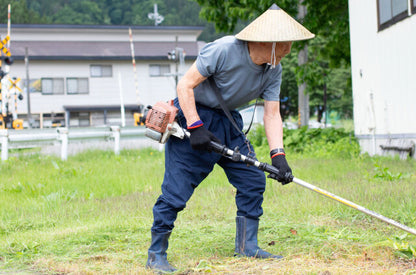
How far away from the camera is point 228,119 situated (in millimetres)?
3922

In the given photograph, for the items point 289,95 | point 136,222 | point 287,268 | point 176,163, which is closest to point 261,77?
point 176,163

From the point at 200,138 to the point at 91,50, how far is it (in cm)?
3446

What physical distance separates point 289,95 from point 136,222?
40.4 meters

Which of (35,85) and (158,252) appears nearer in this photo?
(158,252)

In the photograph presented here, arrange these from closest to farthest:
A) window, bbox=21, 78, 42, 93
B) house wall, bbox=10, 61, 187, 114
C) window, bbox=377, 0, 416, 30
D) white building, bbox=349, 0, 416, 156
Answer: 1. white building, bbox=349, 0, 416, 156
2. window, bbox=377, 0, 416, 30
3. window, bbox=21, 78, 42, 93
4. house wall, bbox=10, 61, 187, 114

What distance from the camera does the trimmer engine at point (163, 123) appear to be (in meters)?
3.73

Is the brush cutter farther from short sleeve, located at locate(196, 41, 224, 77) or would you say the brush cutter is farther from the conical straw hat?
the conical straw hat

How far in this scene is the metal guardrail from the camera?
10934 mm

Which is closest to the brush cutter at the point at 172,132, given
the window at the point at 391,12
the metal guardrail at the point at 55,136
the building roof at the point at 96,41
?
the window at the point at 391,12

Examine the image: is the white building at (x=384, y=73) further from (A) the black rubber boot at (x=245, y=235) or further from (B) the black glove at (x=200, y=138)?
(B) the black glove at (x=200, y=138)

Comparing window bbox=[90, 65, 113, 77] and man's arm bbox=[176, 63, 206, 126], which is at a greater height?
window bbox=[90, 65, 113, 77]

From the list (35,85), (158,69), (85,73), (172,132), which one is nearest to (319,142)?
(172,132)

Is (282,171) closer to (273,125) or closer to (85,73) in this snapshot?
(273,125)

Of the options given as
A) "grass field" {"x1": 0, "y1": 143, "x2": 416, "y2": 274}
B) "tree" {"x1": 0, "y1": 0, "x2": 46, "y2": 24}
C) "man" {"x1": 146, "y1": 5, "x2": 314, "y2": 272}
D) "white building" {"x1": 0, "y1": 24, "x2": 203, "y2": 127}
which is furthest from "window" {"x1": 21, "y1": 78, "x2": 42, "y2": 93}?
"tree" {"x1": 0, "y1": 0, "x2": 46, "y2": 24}
